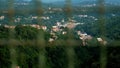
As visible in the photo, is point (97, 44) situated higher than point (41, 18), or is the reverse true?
point (41, 18)

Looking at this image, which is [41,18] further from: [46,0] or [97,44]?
[97,44]

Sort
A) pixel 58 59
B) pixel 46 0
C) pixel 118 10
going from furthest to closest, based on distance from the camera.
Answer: pixel 58 59
pixel 46 0
pixel 118 10

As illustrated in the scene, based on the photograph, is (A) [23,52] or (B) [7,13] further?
(A) [23,52]

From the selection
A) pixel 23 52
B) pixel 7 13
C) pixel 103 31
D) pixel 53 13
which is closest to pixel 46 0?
pixel 53 13

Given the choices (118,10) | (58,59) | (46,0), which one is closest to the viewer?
(118,10)

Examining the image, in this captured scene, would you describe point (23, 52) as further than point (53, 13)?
Yes

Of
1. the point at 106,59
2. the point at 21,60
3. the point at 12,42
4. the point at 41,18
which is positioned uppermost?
the point at 41,18

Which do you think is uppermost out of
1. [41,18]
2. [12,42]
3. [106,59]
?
[41,18]

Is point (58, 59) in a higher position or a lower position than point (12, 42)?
lower

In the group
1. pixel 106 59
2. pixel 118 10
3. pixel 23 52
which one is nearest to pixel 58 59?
pixel 23 52

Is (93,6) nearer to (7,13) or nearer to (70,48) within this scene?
(70,48)
